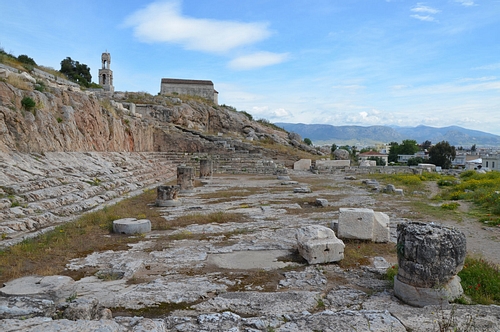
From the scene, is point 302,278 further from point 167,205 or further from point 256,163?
point 256,163

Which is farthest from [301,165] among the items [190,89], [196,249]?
[190,89]

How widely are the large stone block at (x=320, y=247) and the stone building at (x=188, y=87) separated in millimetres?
56057

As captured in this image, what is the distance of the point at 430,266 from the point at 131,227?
666 centimetres

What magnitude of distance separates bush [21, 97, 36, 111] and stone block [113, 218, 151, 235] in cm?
592

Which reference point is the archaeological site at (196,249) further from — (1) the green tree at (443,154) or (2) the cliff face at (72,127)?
(1) the green tree at (443,154)

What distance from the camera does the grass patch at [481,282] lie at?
4871 mm

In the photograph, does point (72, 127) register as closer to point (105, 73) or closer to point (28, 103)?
point (28, 103)

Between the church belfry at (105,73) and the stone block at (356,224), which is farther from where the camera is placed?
the church belfry at (105,73)

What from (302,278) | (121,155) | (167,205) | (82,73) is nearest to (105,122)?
(121,155)

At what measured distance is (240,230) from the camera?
9.01 m

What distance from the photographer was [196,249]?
24.3 ft

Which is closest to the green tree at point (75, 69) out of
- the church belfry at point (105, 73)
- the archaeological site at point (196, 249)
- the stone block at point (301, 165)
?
the church belfry at point (105, 73)

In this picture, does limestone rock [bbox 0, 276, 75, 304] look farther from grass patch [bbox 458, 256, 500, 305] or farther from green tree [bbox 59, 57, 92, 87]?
green tree [bbox 59, 57, 92, 87]

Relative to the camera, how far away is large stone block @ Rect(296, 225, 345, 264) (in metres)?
6.55
